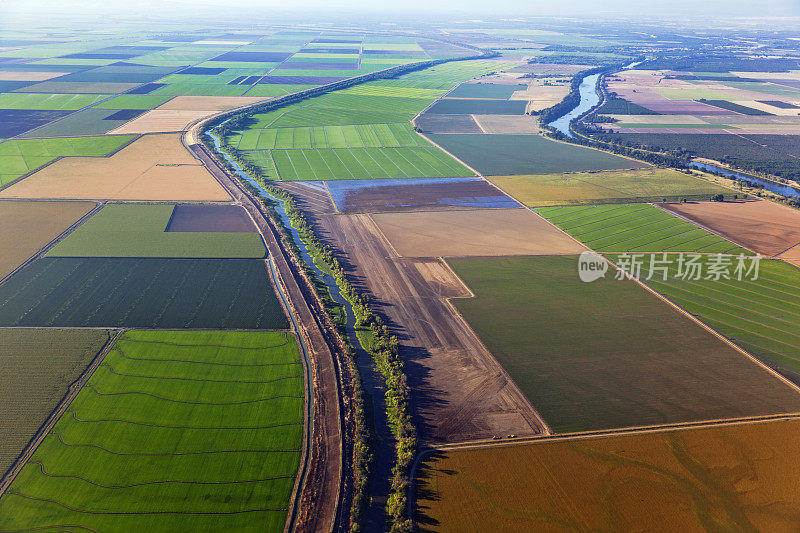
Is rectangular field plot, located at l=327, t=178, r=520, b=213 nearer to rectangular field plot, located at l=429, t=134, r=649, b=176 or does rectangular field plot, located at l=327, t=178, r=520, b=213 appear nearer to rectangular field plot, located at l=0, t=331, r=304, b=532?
rectangular field plot, located at l=429, t=134, r=649, b=176

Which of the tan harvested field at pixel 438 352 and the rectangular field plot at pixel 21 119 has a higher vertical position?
the rectangular field plot at pixel 21 119

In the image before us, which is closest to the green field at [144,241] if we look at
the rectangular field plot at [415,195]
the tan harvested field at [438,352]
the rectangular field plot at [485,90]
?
the tan harvested field at [438,352]

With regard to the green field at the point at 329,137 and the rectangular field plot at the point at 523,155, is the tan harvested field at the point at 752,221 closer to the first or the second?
→ the rectangular field plot at the point at 523,155

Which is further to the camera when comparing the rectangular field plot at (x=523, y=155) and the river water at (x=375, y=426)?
the rectangular field plot at (x=523, y=155)

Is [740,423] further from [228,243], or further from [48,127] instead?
[48,127]

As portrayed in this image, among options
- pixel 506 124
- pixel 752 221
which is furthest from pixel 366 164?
pixel 752 221

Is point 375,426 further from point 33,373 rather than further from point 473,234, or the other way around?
point 473,234

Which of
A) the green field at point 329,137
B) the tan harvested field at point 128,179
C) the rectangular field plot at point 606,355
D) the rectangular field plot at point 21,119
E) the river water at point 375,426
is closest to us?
the river water at point 375,426
